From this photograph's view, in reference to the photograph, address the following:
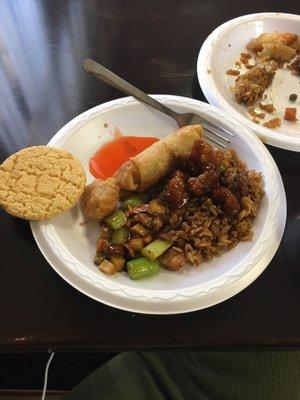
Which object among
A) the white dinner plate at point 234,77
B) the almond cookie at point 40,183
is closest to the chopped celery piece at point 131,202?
the almond cookie at point 40,183

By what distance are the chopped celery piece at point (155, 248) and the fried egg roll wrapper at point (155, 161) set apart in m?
0.19

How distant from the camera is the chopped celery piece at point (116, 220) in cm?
105

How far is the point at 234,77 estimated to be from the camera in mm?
1627

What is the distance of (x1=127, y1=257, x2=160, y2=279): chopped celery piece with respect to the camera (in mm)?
979

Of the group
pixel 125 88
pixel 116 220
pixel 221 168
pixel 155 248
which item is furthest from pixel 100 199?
pixel 125 88

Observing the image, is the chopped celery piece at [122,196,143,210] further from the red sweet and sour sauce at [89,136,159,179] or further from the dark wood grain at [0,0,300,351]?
the dark wood grain at [0,0,300,351]

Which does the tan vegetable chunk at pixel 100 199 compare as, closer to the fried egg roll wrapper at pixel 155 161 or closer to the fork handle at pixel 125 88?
the fried egg roll wrapper at pixel 155 161

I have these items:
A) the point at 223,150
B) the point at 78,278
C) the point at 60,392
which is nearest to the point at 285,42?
the point at 223,150

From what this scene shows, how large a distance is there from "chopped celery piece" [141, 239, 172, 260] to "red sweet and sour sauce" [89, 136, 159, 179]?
0.30 m

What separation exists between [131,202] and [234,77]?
82cm

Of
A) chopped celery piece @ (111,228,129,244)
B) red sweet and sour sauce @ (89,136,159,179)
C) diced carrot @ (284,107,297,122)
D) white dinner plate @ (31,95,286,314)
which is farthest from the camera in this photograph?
diced carrot @ (284,107,297,122)

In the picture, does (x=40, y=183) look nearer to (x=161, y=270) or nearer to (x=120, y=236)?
(x=120, y=236)

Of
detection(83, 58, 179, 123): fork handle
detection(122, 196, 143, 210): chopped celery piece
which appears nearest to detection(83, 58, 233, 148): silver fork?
detection(83, 58, 179, 123): fork handle

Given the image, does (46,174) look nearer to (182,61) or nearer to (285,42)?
(182,61)
